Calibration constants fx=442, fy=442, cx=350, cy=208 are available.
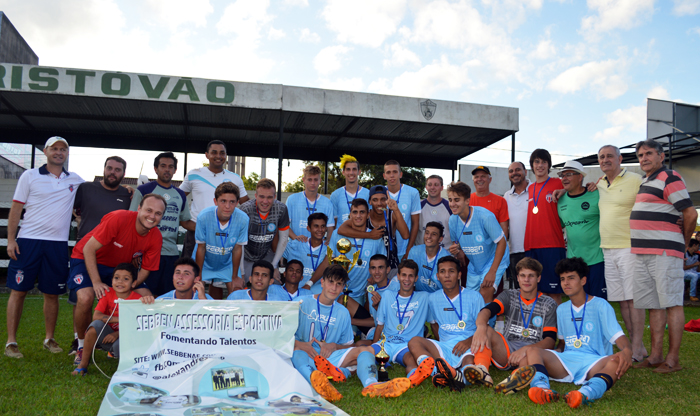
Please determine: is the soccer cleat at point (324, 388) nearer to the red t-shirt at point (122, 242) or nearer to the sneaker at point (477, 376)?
the sneaker at point (477, 376)

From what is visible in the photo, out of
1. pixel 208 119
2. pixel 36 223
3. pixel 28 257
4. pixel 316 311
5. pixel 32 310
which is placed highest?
pixel 208 119

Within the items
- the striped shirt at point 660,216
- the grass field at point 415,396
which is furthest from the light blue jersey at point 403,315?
the striped shirt at point 660,216

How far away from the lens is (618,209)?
5.39 m

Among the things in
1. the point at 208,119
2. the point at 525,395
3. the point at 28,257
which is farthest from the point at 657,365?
the point at 208,119

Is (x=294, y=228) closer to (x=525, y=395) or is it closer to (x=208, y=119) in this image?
(x=525, y=395)

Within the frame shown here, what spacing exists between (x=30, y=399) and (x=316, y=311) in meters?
2.59

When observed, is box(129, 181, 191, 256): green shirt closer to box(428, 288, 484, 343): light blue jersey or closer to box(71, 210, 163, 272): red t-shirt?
box(71, 210, 163, 272): red t-shirt

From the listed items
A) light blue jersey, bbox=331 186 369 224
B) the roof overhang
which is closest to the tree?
the roof overhang

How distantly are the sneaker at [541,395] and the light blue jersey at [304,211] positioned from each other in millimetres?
3517

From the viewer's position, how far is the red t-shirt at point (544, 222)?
5848 mm

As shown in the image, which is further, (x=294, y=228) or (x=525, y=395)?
(x=294, y=228)

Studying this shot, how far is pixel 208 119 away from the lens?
14.2 m

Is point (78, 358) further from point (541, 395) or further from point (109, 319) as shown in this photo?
point (541, 395)

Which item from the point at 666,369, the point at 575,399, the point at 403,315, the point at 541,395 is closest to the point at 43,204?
the point at 403,315
